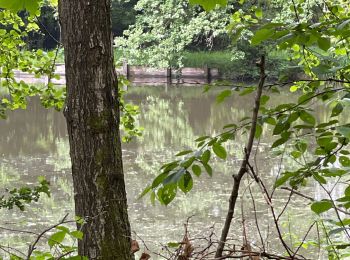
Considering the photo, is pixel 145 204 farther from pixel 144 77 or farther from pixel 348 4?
pixel 144 77

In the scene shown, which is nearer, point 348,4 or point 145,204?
point 348,4

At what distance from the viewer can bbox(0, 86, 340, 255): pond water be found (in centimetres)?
549

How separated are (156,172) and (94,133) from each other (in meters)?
6.03

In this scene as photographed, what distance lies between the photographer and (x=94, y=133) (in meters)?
1.77

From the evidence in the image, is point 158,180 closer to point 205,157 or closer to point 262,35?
point 205,157

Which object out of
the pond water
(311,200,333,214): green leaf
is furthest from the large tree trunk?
(311,200,333,214): green leaf

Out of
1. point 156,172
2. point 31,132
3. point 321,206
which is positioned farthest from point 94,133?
point 31,132

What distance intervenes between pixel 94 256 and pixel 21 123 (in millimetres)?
10916

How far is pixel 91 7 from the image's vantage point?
1.78 m

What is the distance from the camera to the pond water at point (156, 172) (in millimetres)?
5492

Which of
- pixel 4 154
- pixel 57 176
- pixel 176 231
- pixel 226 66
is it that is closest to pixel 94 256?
pixel 176 231

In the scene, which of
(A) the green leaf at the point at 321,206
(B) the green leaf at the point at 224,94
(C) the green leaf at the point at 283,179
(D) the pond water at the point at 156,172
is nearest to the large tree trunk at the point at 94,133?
(D) the pond water at the point at 156,172

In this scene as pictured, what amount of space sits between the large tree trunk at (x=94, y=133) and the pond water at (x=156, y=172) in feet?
0.69

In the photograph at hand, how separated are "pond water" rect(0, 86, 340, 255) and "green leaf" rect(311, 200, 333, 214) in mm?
291
